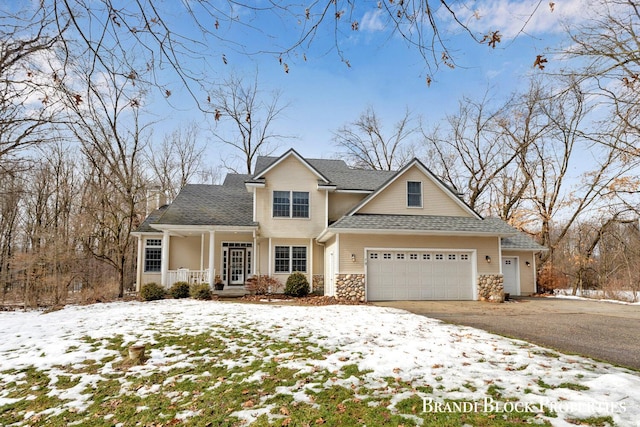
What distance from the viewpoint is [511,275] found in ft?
58.6

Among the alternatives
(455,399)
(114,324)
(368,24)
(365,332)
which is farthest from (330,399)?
(114,324)

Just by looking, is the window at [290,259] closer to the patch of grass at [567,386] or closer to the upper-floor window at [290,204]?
the upper-floor window at [290,204]

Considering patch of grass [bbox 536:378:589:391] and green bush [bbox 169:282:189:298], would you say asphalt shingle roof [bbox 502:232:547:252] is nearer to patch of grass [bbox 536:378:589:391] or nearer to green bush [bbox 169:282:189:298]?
patch of grass [bbox 536:378:589:391]

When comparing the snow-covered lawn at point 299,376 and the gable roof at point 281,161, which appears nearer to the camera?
the snow-covered lawn at point 299,376

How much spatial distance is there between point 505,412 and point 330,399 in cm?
184

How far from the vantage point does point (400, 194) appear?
51.0 feet

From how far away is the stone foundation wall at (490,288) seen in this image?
14.0 m

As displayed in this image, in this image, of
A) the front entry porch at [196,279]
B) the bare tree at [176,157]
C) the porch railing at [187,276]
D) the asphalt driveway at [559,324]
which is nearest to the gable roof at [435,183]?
the asphalt driveway at [559,324]

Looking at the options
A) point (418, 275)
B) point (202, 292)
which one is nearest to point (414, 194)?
point (418, 275)

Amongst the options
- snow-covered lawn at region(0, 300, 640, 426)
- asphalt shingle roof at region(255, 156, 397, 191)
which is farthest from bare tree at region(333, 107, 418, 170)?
snow-covered lawn at region(0, 300, 640, 426)

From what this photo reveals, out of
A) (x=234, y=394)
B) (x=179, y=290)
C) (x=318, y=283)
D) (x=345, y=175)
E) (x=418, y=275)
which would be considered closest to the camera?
(x=234, y=394)

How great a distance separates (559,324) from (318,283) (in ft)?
32.7

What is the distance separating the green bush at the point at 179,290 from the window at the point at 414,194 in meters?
10.1

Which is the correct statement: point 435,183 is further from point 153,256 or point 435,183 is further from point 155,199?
point 155,199
